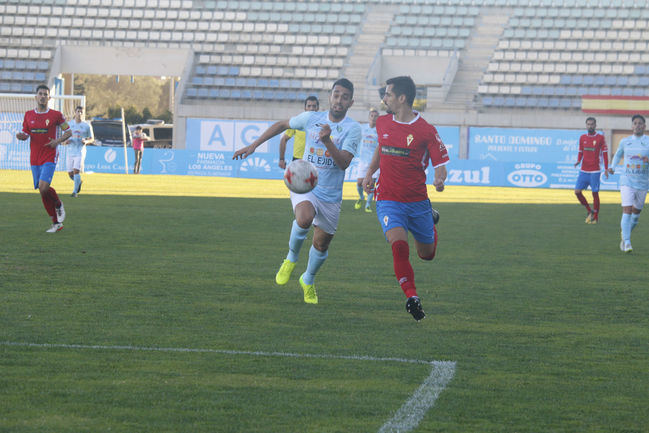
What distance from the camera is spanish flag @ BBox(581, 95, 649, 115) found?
40125 millimetres

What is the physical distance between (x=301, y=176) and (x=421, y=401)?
367 cm

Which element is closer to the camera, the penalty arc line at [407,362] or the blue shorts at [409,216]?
the penalty arc line at [407,362]

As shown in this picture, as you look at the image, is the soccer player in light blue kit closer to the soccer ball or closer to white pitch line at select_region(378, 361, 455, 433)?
the soccer ball

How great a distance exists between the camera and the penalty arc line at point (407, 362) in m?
4.59

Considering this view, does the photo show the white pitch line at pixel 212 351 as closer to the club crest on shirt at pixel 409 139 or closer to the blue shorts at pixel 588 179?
the club crest on shirt at pixel 409 139

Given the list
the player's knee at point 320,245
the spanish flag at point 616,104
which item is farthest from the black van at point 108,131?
the player's knee at point 320,245

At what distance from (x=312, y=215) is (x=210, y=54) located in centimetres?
3956

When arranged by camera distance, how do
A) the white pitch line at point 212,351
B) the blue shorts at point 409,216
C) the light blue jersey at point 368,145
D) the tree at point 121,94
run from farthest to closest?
the tree at point 121,94
the light blue jersey at point 368,145
the blue shorts at point 409,216
the white pitch line at point 212,351

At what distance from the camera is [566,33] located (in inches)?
1785

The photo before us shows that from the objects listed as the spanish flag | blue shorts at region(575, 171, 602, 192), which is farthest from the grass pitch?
the spanish flag

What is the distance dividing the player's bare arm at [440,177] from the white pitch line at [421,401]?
1.91 meters

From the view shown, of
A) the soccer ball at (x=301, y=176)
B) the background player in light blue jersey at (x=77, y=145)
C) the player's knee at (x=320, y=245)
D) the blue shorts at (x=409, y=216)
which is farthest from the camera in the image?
the background player in light blue jersey at (x=77, y=145)

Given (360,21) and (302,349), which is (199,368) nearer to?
(302,349)

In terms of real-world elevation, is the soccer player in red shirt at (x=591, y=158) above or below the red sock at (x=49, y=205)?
above
